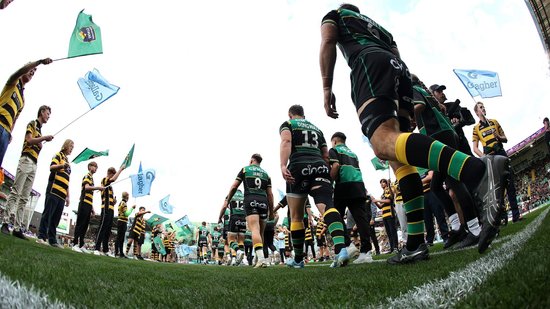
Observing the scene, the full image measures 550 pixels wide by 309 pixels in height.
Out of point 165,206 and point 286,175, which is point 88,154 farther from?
point 165,206

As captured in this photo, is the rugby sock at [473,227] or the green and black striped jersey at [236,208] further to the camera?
the green and black striped jersey at [236,208]

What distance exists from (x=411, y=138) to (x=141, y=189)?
14.4m

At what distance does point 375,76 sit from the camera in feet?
8.12

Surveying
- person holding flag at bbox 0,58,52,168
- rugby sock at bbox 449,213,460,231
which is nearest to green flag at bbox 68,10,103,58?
person holding flag at bbox 0,58,52,168

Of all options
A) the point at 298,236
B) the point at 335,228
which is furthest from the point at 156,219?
the point at 335,228

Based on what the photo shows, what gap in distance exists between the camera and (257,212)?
6578mm

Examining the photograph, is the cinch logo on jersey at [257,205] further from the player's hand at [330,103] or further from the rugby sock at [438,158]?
the rugby sock at [438,158]

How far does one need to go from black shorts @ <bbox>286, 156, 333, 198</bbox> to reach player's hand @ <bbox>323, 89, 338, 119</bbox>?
1.45m

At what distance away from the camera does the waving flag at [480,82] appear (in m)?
9.21

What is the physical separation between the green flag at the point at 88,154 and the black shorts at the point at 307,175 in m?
6.61

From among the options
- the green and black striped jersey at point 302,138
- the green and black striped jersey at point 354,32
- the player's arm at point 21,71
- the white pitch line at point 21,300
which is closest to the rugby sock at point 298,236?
the green and black striped jersey at point 302,138

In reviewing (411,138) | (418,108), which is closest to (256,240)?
(418,108)

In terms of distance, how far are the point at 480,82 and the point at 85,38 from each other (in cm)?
987

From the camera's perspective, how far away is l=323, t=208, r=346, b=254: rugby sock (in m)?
4.02
